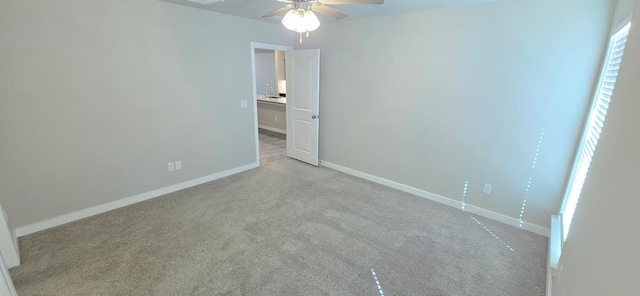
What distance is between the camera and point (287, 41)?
441 cm

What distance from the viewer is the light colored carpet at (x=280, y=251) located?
1968mm

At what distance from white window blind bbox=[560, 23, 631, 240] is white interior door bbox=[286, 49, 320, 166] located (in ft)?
10.2

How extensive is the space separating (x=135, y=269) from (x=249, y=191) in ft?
5.16

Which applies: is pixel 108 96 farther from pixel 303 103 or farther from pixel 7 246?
pixel 303 103

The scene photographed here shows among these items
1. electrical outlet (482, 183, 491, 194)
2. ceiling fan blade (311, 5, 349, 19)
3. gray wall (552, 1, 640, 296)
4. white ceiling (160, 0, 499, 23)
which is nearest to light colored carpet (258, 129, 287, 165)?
white ceiling (160, 0, 499, 23)

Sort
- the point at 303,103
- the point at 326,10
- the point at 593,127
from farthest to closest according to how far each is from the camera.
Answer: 1. the point at 303,103
2. the point at 326,10
3. the point at 593,127

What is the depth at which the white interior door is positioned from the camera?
421 centimetres

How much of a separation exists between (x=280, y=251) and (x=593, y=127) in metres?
2.67

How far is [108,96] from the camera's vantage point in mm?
2799

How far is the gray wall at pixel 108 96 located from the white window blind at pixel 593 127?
3.79m

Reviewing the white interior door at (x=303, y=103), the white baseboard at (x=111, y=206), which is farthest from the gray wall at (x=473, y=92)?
the white baseboard at (x=111, y=206)

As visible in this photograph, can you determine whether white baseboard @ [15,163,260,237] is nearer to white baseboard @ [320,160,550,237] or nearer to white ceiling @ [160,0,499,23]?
white baseboard @ [320,160,550,237]

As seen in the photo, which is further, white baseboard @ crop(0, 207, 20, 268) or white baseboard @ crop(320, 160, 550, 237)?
white baseboard @ crop(320, 160, 550, 237)

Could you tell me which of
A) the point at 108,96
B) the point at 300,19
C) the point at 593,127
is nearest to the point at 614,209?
the point at 593,127
